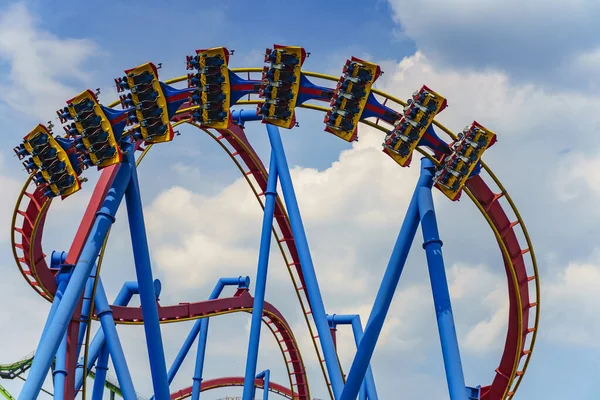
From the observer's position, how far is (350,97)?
1381 cm

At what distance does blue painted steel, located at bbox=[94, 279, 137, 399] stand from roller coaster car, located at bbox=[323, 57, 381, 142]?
231 inches

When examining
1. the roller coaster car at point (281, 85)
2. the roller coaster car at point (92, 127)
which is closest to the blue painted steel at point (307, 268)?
the roller coaster car at point (281, 85)

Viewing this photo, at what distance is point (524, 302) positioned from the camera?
15.9 meters

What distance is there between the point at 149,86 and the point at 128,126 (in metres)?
0.86

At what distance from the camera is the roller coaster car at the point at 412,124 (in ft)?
45.1

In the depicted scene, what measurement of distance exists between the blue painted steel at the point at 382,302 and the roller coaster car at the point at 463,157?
64 cm

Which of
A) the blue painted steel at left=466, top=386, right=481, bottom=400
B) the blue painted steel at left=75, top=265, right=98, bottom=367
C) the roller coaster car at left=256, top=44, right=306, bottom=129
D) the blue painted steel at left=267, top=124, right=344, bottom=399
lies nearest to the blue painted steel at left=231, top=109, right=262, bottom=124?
the blue painted steel at left=267, top=124, right=344, bottom=399

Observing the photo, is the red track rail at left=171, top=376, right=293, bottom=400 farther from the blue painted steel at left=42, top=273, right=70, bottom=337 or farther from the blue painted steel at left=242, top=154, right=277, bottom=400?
the blue painted steel at left=42, top=273, right=70, bottom=337

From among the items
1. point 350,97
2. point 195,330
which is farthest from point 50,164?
point 195,330

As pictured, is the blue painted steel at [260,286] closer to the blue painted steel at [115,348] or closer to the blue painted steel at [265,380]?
the blue painted steel at [115,348]

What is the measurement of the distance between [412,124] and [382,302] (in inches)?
121

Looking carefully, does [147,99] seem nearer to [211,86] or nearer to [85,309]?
[211,86]

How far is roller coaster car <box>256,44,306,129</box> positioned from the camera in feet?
44.4

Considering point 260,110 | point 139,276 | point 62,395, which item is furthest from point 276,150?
point 62,395
